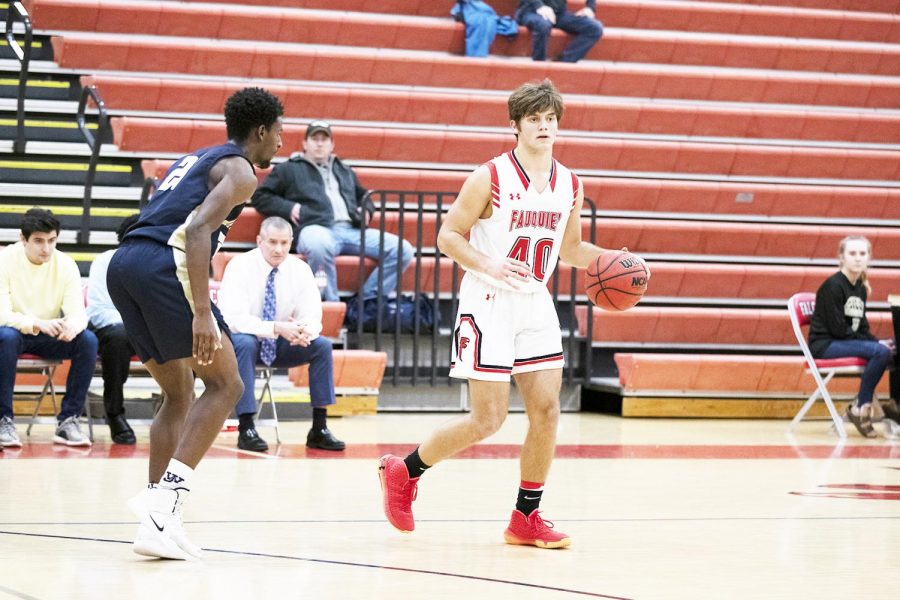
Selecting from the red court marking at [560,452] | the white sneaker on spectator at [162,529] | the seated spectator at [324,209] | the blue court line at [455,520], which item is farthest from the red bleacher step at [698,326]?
the white sneaker on spectator at [162,529]

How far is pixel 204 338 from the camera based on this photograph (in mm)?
3697

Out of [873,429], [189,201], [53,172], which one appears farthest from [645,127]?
[189,201]

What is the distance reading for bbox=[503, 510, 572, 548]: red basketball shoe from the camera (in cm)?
407

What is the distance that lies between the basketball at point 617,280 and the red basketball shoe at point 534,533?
2.42ft

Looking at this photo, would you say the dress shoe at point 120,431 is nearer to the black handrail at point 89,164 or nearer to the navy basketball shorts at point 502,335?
the black handrail at point 89,164

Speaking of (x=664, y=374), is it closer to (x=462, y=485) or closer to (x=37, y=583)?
(x=462, y=485)

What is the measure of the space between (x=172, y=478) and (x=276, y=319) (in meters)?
3.18

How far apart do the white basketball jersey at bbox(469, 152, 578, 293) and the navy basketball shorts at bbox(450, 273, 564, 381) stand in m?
0.05

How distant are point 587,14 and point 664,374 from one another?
12.2 feet

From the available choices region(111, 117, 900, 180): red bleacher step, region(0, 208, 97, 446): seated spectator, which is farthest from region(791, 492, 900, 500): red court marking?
region(111, 117, 900, 180): red bleacher step

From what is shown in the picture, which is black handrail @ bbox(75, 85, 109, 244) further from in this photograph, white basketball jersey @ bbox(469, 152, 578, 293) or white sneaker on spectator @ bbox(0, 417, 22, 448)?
white basketball jersey @ bbox(469, 152, 578, 293)

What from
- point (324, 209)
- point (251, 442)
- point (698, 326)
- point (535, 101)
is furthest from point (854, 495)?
point (324, 209)

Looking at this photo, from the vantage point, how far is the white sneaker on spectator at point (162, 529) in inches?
144

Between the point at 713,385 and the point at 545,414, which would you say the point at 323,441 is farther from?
the point at 713,385
